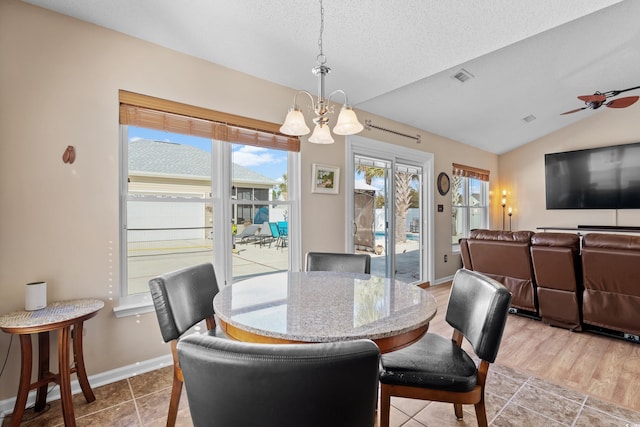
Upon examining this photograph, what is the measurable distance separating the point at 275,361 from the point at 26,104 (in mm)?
2275

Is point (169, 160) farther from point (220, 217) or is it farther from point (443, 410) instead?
point (443, 410)

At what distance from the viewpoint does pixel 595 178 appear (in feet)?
17.4

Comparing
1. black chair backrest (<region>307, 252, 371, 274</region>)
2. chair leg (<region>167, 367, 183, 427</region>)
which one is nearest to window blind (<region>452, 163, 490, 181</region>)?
black chair backrest (<region>307, 252, 371, 274</region>)

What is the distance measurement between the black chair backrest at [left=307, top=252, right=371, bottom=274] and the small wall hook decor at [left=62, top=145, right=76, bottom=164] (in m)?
1.72

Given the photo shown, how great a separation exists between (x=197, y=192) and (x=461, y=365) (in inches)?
87.3

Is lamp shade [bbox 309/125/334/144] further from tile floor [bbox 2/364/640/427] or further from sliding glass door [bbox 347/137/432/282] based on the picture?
sliding glass door [bbox 347/137/432/282]

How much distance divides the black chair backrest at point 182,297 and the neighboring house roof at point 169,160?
1011mm

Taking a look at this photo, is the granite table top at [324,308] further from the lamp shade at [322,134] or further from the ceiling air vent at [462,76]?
the ceiling air vent at [462,76]

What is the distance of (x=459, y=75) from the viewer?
331 cm

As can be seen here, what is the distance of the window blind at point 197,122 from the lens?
2.15 meters

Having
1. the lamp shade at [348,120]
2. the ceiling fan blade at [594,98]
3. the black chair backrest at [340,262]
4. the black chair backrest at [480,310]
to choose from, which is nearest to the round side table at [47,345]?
the black chair backrest at [340,262]

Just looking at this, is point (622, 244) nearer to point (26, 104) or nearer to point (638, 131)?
point (638, 131)

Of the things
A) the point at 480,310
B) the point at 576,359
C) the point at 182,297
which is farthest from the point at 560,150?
the point at 182,297

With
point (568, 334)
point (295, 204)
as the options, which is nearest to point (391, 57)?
point (295, 204)
